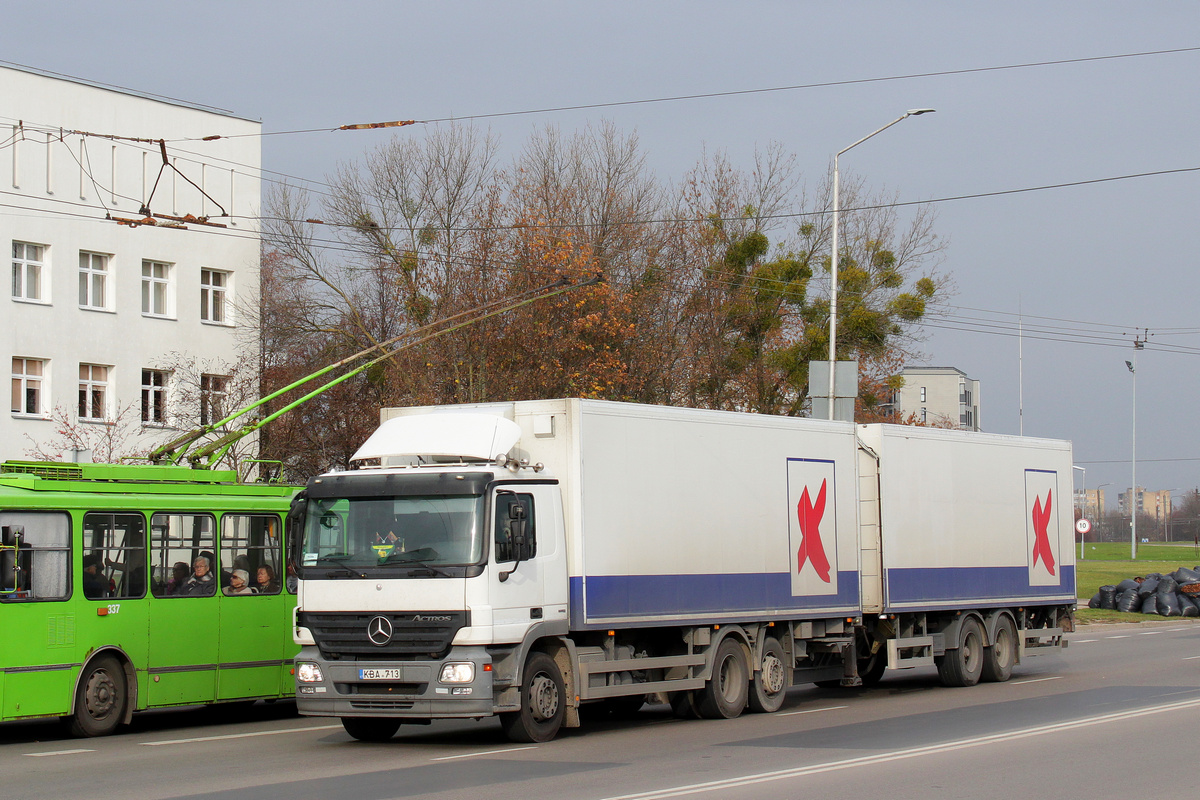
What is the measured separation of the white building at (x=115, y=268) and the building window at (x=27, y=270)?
0.03 meters

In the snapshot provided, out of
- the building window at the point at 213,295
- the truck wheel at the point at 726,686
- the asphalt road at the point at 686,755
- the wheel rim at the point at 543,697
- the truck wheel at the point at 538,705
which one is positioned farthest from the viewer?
the building window at the point at 213,295

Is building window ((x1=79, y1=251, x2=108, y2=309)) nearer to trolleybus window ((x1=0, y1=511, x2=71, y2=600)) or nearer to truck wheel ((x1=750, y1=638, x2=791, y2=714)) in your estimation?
trolleybus window ((x1=0, y1=511, x2=71, y2=600))

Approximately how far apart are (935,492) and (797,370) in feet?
74.8

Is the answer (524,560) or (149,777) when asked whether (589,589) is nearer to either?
(524,560)

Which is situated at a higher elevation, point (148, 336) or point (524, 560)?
point (148, 336)

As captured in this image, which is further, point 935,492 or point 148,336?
point 148,336

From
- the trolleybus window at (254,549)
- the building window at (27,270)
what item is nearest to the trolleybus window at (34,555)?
the trolleybus window at (254,549)

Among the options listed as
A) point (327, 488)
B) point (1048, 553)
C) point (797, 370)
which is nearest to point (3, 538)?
point (327, 488)

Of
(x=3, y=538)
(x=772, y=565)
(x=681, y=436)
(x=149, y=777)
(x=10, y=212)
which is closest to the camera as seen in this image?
(x=149, y=777)

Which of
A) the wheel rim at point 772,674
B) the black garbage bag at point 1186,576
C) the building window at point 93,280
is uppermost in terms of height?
the building window at point 93,280

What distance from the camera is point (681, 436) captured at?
48.8 ft

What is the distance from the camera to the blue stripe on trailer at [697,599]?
44.5 ft

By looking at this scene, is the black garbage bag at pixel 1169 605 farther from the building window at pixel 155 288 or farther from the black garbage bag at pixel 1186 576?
the building window at pixel 155 288

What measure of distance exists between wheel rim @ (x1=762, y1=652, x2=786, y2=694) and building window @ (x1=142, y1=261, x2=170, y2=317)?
2897 cm
